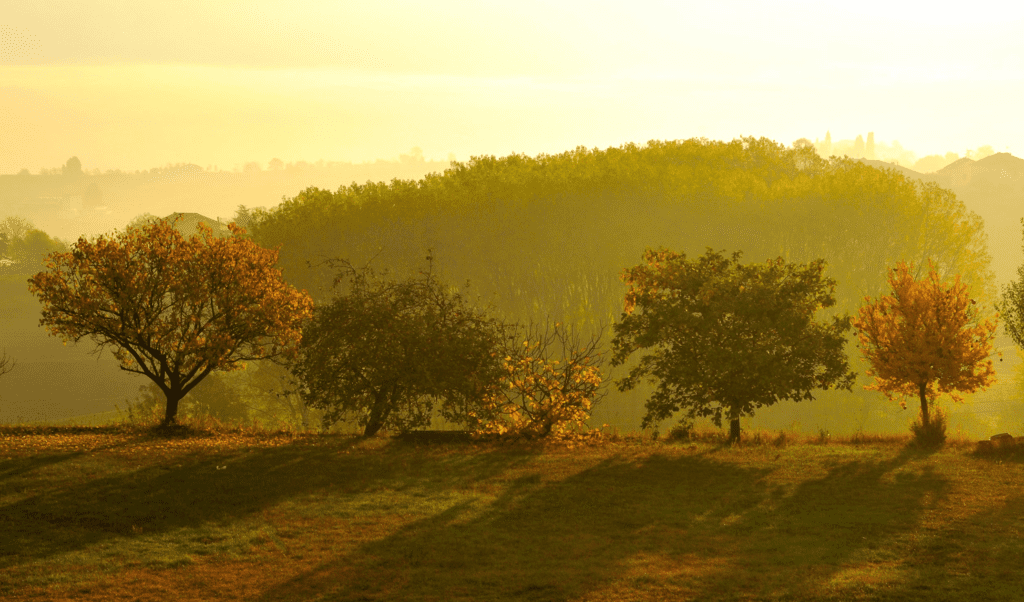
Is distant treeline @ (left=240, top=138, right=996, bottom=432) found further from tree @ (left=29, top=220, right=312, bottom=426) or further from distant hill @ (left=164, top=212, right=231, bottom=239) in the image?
tree @ (left=29, top=220, right=312, bottom=426)

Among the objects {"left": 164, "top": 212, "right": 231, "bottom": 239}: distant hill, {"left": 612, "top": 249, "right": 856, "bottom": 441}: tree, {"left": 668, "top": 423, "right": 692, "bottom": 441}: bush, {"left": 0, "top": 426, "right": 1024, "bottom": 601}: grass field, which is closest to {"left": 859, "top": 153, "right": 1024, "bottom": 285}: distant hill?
{"left": 164, "top": 212, "right": 231, "bottom": 239}: distant hill

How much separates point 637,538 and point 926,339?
1702 cm

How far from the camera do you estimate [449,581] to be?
14266mm

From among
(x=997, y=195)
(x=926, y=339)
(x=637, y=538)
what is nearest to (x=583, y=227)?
(x=926, y=339)

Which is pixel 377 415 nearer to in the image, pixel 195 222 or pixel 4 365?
pixel 4 365

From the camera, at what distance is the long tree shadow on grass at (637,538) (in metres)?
14.1

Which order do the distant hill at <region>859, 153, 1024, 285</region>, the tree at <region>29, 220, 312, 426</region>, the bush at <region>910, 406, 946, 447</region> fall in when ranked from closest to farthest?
1. the tree at <region>29, 220, 312, 426</region>
2. the bush at <region>910, 406, 946, 447</region>
3. the distant hill at <region>859, 153, 1024, 285</region>

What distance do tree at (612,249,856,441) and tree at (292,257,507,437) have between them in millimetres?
5189

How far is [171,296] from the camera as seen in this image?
27859 millimetres

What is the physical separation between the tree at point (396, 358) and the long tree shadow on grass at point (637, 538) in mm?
5983

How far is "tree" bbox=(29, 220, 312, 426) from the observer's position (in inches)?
1022

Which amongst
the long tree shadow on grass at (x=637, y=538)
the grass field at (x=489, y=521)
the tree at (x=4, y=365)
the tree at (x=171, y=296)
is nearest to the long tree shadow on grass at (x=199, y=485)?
the grass field at (x=489, y=521)

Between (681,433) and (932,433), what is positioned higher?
(681,433)

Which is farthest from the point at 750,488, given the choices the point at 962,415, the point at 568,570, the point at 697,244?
the point at 962,415
